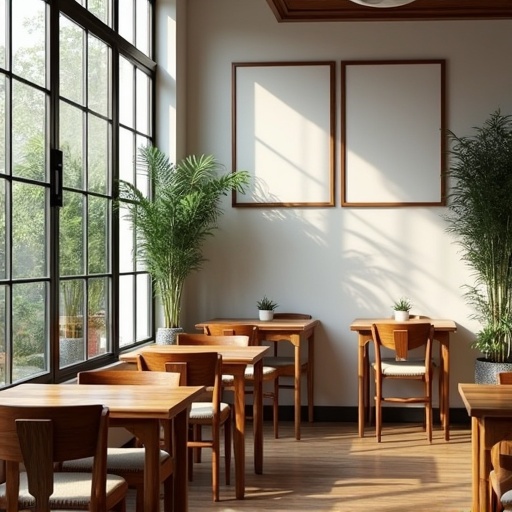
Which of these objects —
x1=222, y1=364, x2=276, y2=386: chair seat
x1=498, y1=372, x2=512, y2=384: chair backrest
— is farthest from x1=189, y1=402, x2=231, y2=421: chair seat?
x1=498, y1=372, x2=512, y2=384: chair backrest

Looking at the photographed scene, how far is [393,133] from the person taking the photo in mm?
8062

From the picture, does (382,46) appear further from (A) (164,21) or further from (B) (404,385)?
(B) (404,385)

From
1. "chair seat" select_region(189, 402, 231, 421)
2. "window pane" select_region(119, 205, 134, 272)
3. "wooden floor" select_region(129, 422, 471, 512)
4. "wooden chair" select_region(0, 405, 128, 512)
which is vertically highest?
"window pane" select_region(119, 205, 134, 272)

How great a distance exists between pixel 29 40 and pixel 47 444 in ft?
9.10

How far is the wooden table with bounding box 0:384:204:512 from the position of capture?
142 inches

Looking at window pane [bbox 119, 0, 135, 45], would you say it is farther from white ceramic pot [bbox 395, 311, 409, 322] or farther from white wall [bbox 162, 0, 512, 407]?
white ceramic pot [bbox 395, 311, 409, 322]

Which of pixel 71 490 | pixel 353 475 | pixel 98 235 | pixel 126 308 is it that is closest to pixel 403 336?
pixel 353 475

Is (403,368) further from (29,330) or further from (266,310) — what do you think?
(29,330)

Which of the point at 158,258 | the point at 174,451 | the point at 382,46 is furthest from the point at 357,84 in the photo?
the point at 174,451

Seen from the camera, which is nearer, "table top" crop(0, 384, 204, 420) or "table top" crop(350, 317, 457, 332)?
"table top" crop(0, 384, 204, 420)

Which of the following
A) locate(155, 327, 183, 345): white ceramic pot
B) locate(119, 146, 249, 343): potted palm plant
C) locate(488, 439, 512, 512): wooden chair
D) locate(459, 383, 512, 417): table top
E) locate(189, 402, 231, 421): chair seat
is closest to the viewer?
locate(488, 439, 512, 512): wooden chair

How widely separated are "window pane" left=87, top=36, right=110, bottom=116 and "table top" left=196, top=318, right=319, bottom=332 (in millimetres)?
1910

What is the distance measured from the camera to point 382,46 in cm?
809

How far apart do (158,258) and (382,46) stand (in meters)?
2.78
